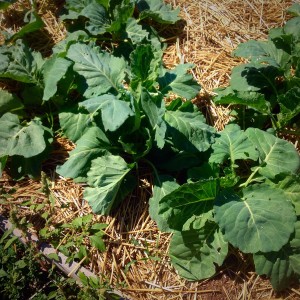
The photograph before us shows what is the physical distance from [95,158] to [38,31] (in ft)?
3.83

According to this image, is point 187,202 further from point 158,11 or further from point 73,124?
point 158,11

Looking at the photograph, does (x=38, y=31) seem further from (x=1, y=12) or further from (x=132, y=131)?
(x=132, y=131)

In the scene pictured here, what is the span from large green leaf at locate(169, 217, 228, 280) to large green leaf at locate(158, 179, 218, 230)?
0.06 meters

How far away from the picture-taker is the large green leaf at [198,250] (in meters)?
1.64

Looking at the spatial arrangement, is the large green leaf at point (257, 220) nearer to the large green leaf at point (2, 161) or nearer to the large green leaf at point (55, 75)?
the large green leaf at point (55, 75)

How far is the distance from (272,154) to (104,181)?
0.92 metres

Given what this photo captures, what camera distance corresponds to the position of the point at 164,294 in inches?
64.6

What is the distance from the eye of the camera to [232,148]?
1.82 m

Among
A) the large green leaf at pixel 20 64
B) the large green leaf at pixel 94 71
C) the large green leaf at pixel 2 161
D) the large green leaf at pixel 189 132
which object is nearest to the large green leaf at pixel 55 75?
the large green leaf at pixel 94 71

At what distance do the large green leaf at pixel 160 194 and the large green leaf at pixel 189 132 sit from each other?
189mm

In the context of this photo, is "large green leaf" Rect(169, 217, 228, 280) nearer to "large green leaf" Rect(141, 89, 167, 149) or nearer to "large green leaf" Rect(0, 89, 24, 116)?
"large green leaf" Rect(141, 89, 167, 149)

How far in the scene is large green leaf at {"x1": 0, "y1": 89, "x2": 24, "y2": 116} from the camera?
6.58 ft

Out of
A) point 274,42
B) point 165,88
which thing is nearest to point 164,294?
point 165,88

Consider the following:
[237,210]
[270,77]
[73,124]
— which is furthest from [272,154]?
[73,124]
